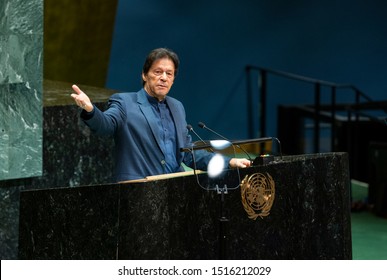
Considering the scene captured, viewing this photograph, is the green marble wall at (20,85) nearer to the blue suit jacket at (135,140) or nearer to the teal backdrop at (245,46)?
the blue suit jacket at (135,140)

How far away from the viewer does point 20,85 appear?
4.02 meters

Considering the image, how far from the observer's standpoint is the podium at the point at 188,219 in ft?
10.5

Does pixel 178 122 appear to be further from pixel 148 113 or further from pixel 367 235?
pixel 367 235

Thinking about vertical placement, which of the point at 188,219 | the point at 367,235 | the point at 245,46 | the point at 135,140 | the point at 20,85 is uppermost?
the point at 245,46

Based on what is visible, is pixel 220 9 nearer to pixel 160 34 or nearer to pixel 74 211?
pixel 160 34

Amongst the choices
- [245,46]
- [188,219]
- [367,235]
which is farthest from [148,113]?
[245,46]

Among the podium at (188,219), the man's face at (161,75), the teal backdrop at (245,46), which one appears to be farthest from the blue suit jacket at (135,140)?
the teal backdrop at (245,46)

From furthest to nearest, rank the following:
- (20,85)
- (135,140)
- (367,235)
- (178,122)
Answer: (367,235)
(20,85)
(178,122)
(135,140)

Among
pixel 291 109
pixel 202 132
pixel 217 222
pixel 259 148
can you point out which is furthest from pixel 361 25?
pixel 217 222

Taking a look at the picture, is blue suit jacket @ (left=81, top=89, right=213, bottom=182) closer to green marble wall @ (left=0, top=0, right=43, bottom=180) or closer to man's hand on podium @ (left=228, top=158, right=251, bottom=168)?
man's hand on podium @ (left=228, top=158, right=251, bottom=168)

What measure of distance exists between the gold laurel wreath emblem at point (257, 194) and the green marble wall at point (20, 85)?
120 centimetres

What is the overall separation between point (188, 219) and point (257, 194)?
0.38 meters

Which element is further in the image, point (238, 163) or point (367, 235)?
point (367, 235)

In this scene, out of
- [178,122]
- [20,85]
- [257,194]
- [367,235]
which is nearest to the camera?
[257,194]
